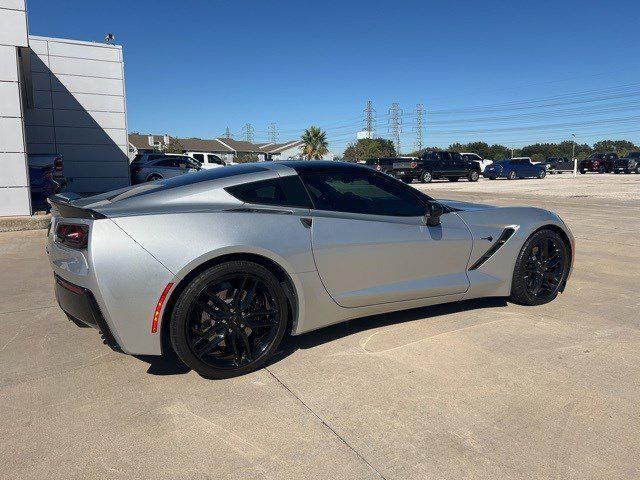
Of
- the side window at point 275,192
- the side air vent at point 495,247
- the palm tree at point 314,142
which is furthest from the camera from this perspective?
the palm tree at point 314,142

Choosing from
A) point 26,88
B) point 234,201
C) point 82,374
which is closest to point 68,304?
point 82,374

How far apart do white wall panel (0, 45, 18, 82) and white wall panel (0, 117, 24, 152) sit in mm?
786

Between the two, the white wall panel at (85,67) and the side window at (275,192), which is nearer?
the side window at (275,192)

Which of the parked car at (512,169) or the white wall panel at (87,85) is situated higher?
the white wall panel at (87,85)

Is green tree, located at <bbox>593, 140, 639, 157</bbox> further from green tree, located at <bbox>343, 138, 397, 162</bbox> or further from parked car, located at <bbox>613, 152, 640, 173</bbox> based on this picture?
parked car, located at <bbox>613, 152, 640, 173</bbox>

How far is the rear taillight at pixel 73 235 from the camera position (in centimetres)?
293

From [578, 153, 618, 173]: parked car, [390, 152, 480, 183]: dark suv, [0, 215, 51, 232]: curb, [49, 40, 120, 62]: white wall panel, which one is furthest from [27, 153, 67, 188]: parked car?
[578, 153, 618, 173]: parked car

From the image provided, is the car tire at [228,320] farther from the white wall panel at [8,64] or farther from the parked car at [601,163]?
the parked car at [601,163]

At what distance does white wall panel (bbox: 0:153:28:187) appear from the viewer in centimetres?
962

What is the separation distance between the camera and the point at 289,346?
368 centimetres

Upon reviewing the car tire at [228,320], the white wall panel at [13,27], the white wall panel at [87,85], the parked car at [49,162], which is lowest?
the car tire at [228,320]

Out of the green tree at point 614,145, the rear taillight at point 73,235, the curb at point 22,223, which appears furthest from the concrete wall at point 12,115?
the green tree at point 614,145

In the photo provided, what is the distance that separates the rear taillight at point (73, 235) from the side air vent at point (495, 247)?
2906 mm

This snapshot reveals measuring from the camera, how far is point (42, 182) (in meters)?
11.0
